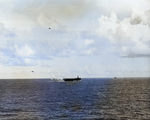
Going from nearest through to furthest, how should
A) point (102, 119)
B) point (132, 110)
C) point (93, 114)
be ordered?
point (102, 119) → point (93, 114) → point (132, 110)

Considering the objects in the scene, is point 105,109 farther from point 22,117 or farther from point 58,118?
point 22,117

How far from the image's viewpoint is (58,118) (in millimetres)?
70438

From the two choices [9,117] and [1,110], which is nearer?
[9,117]

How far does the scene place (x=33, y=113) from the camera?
256 feet

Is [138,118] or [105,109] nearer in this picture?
[138,118]

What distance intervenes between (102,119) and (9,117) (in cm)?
2924

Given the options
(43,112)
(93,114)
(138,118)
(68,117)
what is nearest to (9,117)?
(43,112)

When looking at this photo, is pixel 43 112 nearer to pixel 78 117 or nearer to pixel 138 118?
pixel 78 117

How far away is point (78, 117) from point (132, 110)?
23407 mm

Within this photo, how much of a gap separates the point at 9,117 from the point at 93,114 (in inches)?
1068

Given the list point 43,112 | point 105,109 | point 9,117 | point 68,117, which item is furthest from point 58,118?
point 105,109

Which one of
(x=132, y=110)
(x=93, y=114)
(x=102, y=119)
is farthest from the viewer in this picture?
(x=132, y=110)

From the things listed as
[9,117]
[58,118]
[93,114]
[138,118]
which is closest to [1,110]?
[9,117]

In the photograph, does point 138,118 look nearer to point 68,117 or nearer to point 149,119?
point 149,119
